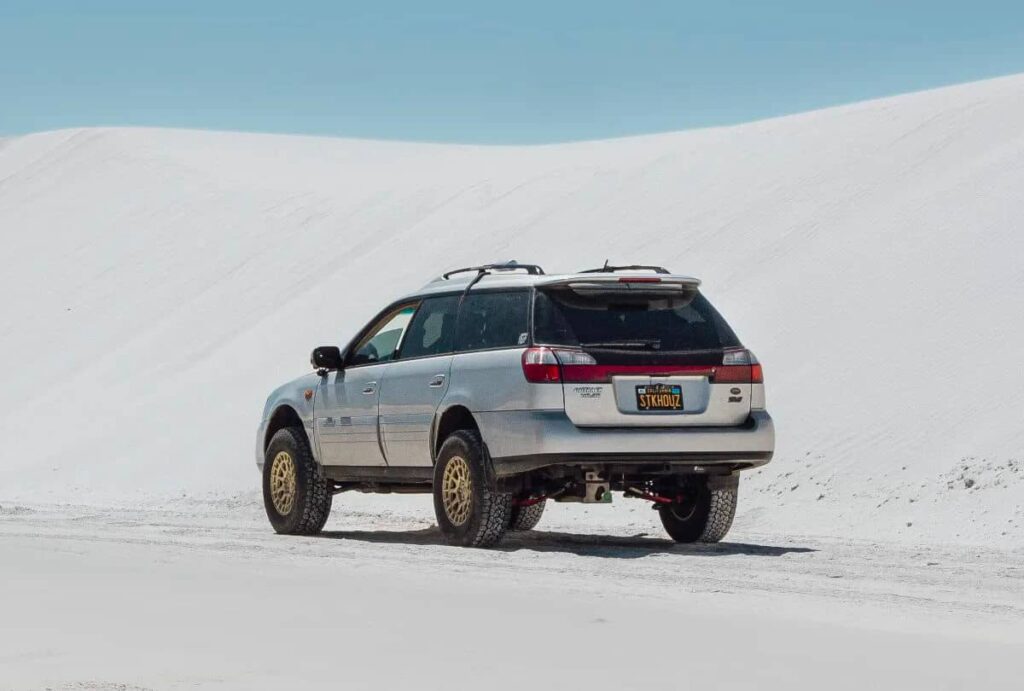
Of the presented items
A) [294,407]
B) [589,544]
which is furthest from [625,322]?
[294,407]

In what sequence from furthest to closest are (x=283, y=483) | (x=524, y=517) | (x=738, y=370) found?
1. (x=524, y=517)
2. (x=283, y=483)
3. (x=738, y=370)

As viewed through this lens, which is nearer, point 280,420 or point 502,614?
point 502,614

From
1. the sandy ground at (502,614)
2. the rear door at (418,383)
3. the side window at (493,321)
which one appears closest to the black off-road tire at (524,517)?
the sandy ground at (502,614)

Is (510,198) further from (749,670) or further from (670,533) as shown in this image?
(749,670)

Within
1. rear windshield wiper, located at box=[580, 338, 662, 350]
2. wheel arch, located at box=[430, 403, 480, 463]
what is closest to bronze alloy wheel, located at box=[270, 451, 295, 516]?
wheel arch, located at box=[430, 403, 480, 463]

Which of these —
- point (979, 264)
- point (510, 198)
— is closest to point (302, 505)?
point (979, 264)

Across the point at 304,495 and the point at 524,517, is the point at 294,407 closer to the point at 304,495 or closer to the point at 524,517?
the point at 304,495

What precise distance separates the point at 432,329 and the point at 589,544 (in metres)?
1.83

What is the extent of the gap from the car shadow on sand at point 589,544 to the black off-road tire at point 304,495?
200mm

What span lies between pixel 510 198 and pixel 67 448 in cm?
1056

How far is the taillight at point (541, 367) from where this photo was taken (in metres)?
10.2

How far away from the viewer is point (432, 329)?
11641 millimetres

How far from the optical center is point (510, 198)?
3169 cm

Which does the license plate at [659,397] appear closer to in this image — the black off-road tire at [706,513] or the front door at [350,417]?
the black off-road tire at [706,513]
